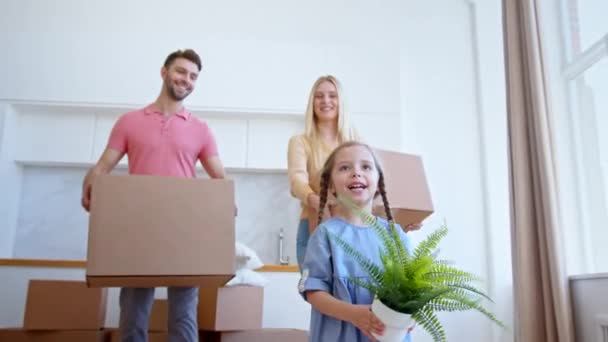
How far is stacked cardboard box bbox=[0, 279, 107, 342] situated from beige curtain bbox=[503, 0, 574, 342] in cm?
170

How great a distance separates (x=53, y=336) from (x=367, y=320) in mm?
1795

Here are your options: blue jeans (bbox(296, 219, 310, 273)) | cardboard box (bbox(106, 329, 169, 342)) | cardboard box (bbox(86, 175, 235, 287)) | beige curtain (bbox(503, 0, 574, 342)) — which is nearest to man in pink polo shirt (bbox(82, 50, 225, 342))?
cardboard box (bbox(86, 175, 235, 287))

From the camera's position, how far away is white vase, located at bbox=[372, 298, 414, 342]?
97 cm

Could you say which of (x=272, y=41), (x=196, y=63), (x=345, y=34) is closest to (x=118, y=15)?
(x=272, y=41)

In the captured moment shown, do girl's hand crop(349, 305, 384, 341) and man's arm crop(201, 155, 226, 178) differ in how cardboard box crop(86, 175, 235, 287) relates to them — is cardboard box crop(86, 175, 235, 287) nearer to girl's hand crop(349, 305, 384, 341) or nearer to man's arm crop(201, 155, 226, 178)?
man's arm crop(201, 155, 226, 178)

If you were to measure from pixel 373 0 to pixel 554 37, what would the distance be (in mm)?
1061

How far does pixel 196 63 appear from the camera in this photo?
78.5 inches

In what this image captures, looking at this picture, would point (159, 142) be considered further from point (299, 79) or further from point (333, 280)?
point (299, 79)

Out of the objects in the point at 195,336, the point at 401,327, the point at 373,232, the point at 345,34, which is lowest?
the point at 195,336

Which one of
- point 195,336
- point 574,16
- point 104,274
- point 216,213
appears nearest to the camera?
point 104,274

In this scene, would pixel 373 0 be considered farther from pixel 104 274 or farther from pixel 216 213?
pixel 104 274

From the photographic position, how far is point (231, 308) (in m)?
2.40

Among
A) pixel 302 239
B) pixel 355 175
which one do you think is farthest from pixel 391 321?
pixel 302 239

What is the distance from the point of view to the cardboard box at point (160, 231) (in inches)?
59.3
